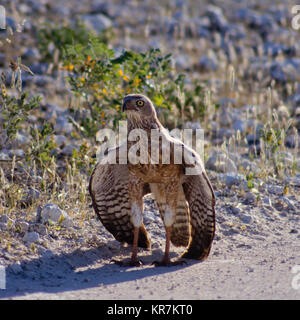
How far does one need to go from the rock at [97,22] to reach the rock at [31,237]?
9.14m

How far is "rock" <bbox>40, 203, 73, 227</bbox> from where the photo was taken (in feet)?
19.6

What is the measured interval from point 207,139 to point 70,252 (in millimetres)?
4001

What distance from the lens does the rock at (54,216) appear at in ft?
19.6

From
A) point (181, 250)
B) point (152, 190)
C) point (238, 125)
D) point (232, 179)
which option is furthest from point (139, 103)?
point (238, 125)

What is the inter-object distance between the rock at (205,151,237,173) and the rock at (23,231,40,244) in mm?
2983

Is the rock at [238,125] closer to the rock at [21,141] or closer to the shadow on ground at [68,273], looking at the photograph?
the rock at [21,141]

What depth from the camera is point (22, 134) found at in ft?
27.7

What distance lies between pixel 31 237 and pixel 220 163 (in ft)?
10.7

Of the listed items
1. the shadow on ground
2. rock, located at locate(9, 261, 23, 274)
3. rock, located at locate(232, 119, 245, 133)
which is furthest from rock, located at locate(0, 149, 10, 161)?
rock, located at locate(232, 119, 245, 133)

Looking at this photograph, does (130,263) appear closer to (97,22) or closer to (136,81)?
(136,81)

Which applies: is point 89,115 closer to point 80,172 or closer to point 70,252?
point 80,172

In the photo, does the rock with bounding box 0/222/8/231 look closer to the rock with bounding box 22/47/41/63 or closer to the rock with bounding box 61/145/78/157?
the rock with bounding box 61/145/78/157

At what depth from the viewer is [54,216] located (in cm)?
600

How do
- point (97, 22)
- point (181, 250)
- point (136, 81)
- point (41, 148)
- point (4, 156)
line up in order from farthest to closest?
point (97, 22), point (136, 81), point (4, 156), point (41, 148), point (181, 250)
